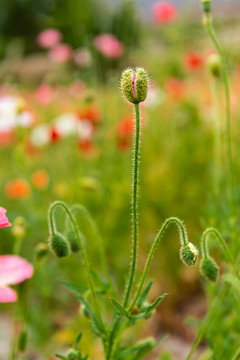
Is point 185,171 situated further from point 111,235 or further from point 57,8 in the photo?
point 57,8

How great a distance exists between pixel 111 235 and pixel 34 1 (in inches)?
357

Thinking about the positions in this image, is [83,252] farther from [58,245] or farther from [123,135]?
[123,135]

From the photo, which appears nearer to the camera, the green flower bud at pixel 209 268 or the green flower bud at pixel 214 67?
the green flower bud at pixel 209 268

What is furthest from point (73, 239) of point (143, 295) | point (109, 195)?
point (109, 195)

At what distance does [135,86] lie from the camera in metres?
0.75

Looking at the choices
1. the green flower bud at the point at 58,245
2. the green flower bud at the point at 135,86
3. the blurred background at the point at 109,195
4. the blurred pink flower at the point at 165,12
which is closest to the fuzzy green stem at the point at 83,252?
the green flower bud at the point at 58,245

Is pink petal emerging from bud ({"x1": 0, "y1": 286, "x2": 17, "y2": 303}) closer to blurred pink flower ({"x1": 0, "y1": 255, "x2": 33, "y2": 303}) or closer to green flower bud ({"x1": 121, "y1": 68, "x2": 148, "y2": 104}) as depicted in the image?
blurred pink flower ({"x1": 0, "y1": 255, "x2": 33, "y2": 303})

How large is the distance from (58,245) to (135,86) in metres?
0.34

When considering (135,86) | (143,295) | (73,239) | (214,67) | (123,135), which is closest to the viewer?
(135,86)

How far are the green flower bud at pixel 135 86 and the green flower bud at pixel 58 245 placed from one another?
317mm

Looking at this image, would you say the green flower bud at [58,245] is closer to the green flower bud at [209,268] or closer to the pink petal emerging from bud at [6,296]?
the pink petal emerging from bud at [6,296]

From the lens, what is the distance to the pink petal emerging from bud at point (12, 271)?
3.50ft

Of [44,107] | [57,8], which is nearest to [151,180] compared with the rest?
[44,107]

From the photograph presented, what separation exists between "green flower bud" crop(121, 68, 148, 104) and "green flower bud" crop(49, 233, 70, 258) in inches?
12.5
